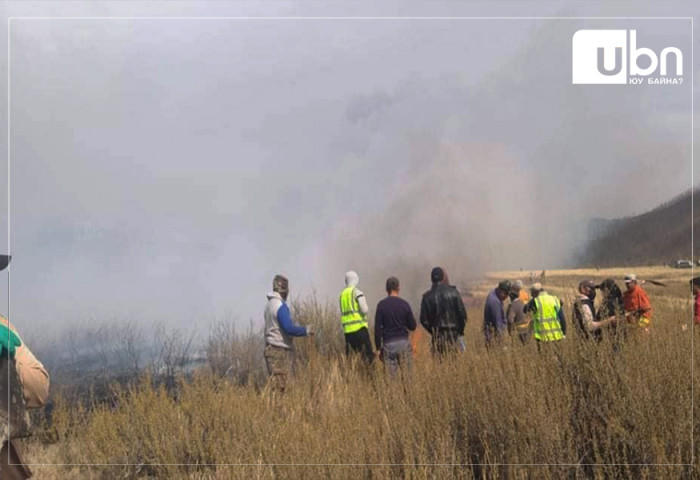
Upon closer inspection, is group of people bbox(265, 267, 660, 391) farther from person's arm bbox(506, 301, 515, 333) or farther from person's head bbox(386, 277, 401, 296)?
Result: person's arm bbox(506, 301, 515, 333)

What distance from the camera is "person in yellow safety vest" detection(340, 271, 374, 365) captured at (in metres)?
8.57

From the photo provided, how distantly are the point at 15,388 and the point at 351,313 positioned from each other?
5.29 meters

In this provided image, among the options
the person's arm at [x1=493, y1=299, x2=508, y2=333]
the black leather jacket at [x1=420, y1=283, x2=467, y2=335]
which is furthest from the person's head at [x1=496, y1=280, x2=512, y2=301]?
the black leather jacket at [x1=420, y1=283, x2=467, y2=335]

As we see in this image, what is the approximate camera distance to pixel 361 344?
8703 millimetres

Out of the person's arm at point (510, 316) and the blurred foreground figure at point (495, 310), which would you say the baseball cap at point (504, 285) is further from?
the person's arm at point (510, 316)

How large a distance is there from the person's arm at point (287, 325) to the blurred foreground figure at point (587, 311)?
3106 mm

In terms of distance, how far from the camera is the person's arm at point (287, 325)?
26.4 ft

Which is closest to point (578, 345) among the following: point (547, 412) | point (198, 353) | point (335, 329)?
point (547, 412)

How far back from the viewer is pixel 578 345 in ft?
19.1

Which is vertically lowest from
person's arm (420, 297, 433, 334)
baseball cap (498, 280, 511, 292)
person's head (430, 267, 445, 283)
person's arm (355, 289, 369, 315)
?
person's arm (420, 297, 433, 334)

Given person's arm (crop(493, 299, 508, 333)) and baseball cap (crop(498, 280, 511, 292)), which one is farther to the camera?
baseball cap (crop(498, 280, 511, 292))

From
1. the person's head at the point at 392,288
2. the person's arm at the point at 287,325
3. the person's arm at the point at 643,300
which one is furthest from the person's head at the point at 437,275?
the person's arm at the point at 643,300

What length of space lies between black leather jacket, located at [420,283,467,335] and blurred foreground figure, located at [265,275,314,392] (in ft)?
5.43

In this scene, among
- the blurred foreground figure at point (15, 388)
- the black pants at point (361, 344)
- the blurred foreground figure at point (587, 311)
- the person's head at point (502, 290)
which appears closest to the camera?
the blurred foreground figure at point (15, 388)
